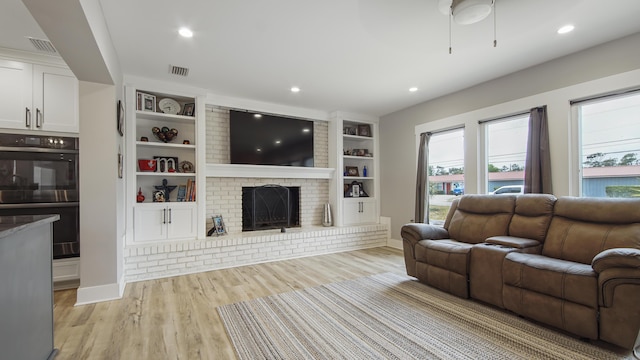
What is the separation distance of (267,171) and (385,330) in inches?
122

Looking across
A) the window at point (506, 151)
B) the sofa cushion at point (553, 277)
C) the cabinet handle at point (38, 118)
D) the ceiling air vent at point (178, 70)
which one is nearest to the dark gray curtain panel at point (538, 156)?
the window at point (506, 151)

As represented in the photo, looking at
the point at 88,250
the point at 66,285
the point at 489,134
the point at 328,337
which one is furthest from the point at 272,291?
the point at 489,134

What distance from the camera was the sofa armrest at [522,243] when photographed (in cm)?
254

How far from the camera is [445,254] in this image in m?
2.87

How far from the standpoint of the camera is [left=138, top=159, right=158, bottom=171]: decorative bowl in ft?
12.4

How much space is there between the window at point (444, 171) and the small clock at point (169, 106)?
3944 mm

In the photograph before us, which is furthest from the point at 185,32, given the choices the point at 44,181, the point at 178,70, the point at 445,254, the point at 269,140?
the point at 445,254

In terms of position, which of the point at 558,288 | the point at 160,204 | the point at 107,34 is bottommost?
the point at 558,288

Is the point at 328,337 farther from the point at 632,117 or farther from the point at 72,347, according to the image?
the point at 632,117

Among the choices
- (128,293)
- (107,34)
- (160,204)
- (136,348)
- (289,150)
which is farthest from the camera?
(289,150)

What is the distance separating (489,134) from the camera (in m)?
3.82

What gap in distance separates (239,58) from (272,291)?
2.53m

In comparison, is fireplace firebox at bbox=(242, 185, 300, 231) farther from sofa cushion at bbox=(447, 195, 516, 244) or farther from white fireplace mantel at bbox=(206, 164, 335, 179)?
sofa cushion at bbox=(447, 195, 516, 244)

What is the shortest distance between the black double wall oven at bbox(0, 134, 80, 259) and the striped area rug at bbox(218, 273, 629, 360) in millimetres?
1918
